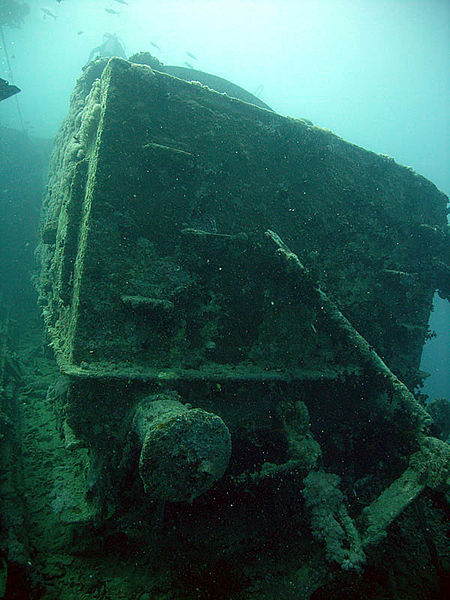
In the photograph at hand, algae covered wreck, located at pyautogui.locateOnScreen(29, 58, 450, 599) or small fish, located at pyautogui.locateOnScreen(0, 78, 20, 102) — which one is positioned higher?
small fish, located at pyautogui.locateOnScreen(0, 78, 20, 102)

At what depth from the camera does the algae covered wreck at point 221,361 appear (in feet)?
8.53

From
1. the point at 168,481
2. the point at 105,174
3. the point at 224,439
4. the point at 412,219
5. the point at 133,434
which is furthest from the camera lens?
the point at 412,219

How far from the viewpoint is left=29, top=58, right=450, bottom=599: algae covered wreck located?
2600mm

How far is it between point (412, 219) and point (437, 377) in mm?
44006

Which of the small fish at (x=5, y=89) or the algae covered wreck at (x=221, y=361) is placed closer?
the algae covered wreck at (x=221, y=361)

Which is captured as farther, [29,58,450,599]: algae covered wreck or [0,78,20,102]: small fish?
[0,78,20,102]: small fish

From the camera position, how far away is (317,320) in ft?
12.8

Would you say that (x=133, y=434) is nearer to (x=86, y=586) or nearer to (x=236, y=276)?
(x=86, y=586)

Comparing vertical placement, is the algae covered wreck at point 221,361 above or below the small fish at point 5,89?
below

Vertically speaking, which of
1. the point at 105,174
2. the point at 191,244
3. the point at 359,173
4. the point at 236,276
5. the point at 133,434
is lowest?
the point at 133,434

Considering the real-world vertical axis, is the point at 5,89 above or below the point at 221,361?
above

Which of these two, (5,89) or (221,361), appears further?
(5,89)

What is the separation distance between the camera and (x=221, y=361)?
3.43 metres

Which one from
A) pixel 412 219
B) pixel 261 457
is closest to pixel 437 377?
pixel 412 219
